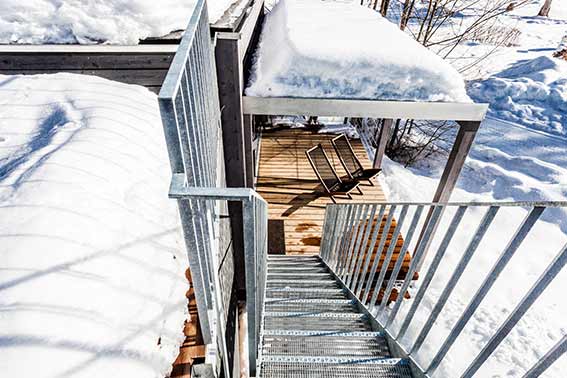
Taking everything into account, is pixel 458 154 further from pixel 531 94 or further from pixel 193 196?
pixel 531 94

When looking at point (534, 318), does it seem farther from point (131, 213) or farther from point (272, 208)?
point (131, 213)

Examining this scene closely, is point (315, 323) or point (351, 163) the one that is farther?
point (351, 163)

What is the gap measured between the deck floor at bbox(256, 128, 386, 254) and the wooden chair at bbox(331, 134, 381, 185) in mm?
216

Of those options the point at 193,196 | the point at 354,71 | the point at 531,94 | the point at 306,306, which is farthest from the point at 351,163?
the point at 531,94

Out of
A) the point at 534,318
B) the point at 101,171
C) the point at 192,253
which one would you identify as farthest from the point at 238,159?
the point at 534,318

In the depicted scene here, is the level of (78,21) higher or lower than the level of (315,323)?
higher

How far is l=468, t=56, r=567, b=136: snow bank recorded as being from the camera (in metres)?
12.2

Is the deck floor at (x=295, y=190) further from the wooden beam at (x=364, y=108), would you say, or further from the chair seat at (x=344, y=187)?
the wooden beam at (x=364, y=108)

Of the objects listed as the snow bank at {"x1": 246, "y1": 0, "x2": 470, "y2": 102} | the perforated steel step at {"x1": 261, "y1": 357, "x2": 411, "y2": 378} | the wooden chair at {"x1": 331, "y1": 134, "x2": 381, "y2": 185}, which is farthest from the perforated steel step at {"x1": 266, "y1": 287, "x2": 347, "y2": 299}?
the wooden chair at {"x1": 331, "y1": 134, "x2": 381, "y2": 185}

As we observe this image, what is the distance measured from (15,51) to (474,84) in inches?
666

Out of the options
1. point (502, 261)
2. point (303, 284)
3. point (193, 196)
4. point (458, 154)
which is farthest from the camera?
point (458, 154)

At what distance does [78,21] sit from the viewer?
2879 millimetres

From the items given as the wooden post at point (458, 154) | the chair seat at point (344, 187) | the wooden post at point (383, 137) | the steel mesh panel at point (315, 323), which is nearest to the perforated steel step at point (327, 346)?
the steel mesh panel at point (315, 323)

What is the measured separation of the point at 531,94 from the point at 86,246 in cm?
1727
